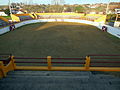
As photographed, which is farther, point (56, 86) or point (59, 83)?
point (59, 83)

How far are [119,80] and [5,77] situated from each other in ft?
19.4

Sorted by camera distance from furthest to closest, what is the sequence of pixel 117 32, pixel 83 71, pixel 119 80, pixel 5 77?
pixel 117 32 → pixel 83 71 → pixel 5 77 → pixel 119 80

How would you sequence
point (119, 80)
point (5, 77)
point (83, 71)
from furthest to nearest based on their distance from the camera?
point (83, 71) → point (5, 77) → point (119, 80)

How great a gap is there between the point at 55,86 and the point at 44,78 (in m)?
0.80

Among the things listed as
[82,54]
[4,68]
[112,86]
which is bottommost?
[82,54]

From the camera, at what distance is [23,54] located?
949 cm

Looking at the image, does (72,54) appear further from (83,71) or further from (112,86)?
(112,86)

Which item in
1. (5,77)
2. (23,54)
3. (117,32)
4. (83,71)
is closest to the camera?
Answer: (5,77)

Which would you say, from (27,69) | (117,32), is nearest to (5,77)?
(27,69)

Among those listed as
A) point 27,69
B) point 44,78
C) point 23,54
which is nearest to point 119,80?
point 44,78

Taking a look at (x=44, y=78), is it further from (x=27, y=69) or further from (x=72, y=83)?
(x=27, y=69)

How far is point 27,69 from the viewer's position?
6184 mm

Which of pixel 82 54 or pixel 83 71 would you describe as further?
pixel 82 54

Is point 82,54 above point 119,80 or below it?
below
